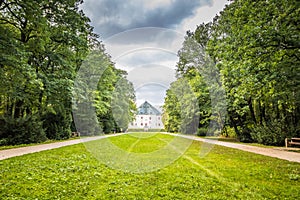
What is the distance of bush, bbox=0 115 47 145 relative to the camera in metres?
13.0

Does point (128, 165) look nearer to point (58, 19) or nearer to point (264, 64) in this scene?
point (264, 64)

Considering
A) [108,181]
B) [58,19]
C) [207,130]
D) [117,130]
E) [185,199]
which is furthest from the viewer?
[117,130]

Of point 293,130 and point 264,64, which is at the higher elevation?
point 264,64

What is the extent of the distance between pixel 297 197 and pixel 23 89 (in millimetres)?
14153

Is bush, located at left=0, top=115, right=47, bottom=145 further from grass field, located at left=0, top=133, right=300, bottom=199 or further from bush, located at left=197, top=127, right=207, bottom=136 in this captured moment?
bush, located at left=197, top=127, right=207, bottom=136

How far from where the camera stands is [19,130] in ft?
43.9

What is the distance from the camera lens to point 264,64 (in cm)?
1026

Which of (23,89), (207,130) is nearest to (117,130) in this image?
(207,130)

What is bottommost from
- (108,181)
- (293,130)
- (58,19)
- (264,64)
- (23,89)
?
(108,181)

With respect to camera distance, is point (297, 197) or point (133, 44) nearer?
point (297, 197)

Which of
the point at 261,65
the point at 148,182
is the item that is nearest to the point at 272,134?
the point at 261,65

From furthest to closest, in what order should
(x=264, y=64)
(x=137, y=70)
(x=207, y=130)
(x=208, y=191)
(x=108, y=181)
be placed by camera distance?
(x=207, y=130) → (x=137, y=70) → (x=264, y=64) → (x=108, y=181) → (x=208, y=191)

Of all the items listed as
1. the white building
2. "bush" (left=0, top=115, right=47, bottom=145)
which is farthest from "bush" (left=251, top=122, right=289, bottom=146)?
the white building

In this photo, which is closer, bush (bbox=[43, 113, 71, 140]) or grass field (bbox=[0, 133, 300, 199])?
grass field (bbox=[0, 133, 300, 199])
